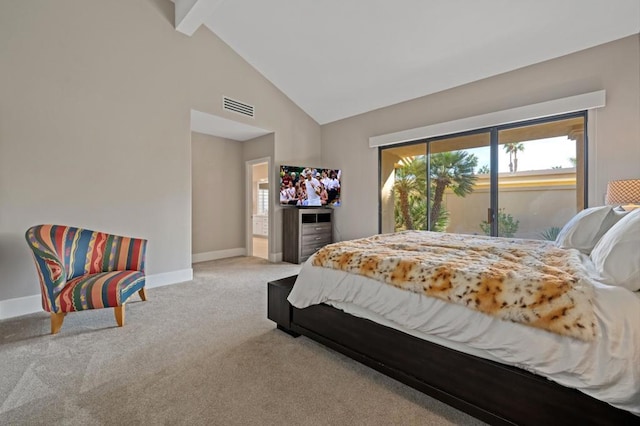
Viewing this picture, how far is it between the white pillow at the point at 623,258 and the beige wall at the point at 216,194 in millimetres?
5339

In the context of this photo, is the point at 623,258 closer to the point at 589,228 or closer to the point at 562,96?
the point at 589,228

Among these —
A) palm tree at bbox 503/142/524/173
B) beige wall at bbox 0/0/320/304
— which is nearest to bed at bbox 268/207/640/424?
palm tree at bbox 503/142/524/173

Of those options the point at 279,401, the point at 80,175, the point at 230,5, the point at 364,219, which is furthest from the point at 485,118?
the point at 80,175

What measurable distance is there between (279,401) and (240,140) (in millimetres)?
5143

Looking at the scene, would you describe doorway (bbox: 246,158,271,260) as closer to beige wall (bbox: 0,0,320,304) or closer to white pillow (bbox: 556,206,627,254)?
Answer: beige wall (bbox: 0,0,320,304)

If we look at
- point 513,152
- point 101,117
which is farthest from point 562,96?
point 101,117

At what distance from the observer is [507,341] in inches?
50.1

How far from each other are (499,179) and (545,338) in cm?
329

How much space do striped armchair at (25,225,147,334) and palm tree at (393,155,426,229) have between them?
3917 mm

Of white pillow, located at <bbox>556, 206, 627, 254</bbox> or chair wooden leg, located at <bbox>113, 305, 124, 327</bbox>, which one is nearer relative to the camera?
white pillow, located at <bbox>556, 206, 627, 254</bbox>

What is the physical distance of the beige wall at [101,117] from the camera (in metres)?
2.75

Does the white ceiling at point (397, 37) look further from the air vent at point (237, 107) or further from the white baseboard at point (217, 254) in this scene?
the white baseboard at point (217, 254)

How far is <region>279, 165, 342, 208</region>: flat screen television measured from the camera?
499cm

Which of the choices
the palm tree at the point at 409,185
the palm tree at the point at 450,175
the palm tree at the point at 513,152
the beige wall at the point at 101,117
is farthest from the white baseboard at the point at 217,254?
the palm tree at the point at 513,152
